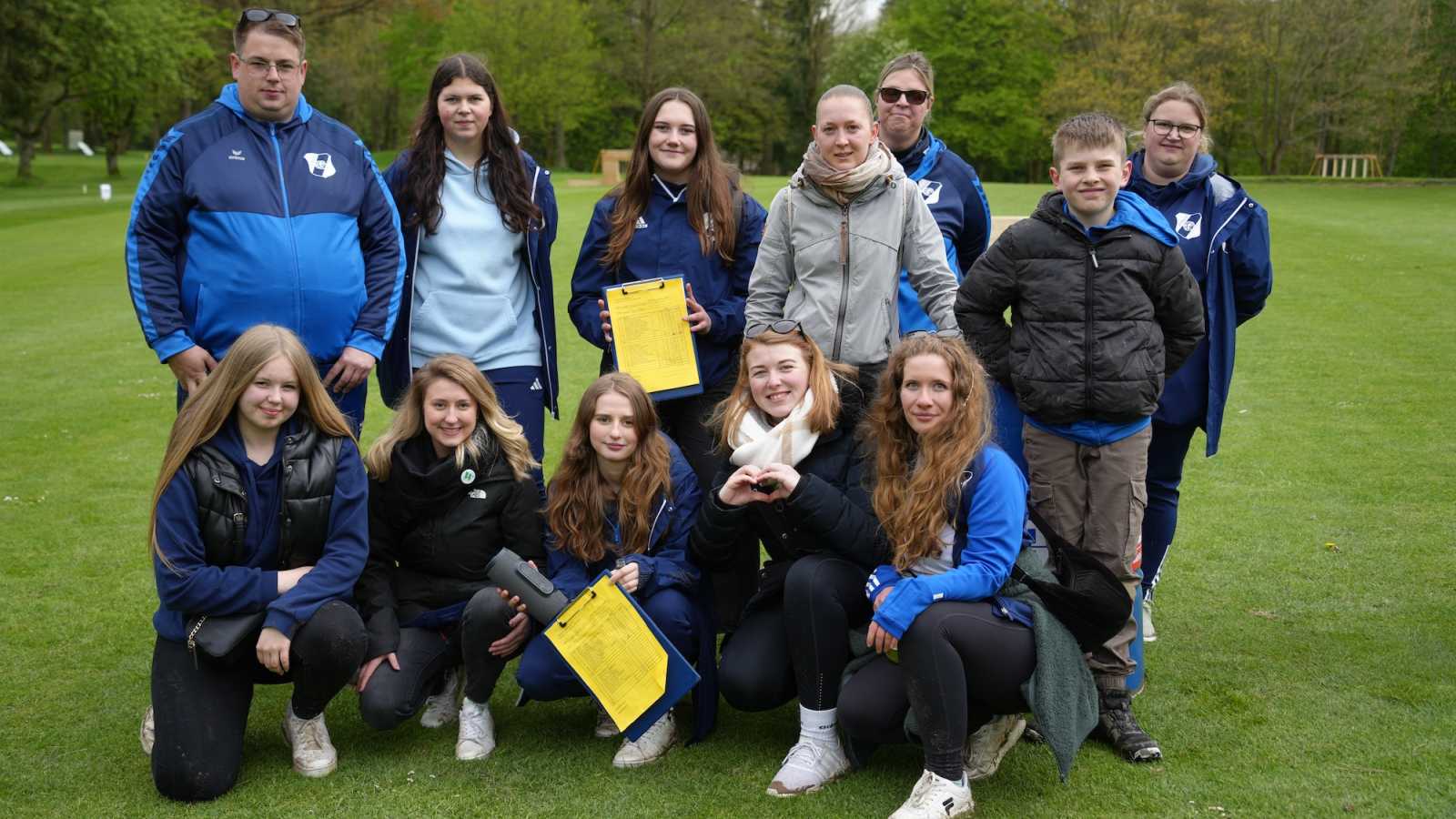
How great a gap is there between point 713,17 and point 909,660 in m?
53.8

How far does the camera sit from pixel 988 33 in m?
57.2

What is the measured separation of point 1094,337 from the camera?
3982 mm

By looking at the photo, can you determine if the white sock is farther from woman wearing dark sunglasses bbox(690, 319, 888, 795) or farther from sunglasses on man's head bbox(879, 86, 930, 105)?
sunglasses on man's head bbox(879, 86, 930, 105)

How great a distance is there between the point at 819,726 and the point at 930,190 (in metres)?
2.37

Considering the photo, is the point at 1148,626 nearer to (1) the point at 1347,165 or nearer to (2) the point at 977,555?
(2) the point at 977,555

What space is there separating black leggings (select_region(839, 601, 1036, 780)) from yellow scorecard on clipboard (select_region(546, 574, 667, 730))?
700 millimetres

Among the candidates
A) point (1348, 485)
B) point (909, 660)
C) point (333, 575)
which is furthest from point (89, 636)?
point (1348, 485)

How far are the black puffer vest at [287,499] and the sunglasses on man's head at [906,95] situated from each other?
2624mm

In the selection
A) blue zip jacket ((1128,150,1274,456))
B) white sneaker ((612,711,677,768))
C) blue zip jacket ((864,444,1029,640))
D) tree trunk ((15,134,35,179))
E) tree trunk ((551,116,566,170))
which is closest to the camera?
blue zip jacket ((864,444,1029,640))

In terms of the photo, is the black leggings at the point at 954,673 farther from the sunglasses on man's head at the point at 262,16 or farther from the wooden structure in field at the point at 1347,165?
the wooden structure in field at the point at 1347,165

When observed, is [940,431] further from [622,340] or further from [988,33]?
[988,33]

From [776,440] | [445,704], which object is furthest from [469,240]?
[445,704]

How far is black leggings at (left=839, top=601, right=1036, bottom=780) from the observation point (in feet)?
11.7

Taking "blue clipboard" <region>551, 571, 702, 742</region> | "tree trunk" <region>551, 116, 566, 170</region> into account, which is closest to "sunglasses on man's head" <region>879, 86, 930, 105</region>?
"blue clipboard" <region>551, 571, 702, 742</region>
